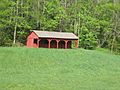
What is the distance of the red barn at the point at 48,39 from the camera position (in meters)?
43.8

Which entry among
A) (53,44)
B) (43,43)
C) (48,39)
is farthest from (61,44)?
(48,39)

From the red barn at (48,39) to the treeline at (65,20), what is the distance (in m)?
5.96

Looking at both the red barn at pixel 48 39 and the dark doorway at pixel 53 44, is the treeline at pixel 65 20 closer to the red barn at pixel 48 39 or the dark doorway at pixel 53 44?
the red barn at pixel 48 39

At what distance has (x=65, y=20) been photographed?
58688mm

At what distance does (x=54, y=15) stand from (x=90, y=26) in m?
7.93

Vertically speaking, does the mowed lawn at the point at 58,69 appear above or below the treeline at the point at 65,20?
below

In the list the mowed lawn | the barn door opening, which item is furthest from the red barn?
the mowed lawn

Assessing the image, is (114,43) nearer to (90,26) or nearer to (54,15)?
(90,26)

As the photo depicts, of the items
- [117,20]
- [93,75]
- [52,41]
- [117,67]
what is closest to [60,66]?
[93,75]

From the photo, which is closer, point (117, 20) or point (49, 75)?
point (49, 75)

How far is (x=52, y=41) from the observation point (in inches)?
1802

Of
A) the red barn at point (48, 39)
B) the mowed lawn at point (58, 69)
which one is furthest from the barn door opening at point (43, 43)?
the mowed lawn at point (58, 69)

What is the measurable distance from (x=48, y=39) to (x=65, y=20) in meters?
15.5

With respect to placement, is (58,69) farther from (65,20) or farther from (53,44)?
(65,20)
